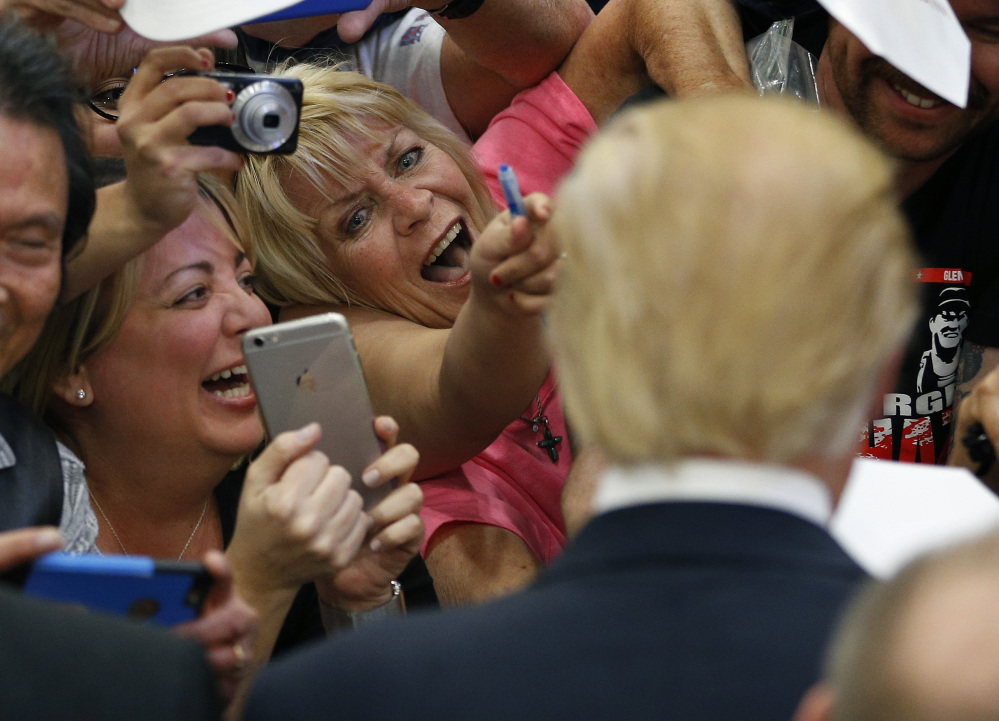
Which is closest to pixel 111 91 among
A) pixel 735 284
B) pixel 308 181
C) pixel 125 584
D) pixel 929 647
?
pixel 308 181

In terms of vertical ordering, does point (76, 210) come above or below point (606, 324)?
below

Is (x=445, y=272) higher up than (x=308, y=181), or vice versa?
(x=308, y=181)

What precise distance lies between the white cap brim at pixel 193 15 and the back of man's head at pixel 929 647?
84cm

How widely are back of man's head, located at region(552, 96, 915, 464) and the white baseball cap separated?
591mm

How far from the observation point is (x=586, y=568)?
23.5 inches

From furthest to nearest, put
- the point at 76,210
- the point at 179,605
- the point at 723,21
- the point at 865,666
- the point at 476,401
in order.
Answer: the point at 723,21 < the point at 476,401 < the point at 76,210 < the point at 179,605 < the point at 865,666

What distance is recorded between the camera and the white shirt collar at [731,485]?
587 millimetres

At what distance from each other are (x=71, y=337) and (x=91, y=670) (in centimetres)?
83

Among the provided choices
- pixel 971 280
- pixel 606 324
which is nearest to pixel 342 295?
pixel 971 280

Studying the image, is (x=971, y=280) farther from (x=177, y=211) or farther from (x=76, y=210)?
(x=76, y=210)

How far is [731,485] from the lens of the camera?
0.59m

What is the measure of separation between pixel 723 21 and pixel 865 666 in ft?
5.21

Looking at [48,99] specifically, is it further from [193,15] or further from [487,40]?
[487,40]

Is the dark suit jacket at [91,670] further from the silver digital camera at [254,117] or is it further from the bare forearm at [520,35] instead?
the bare forearm at [520,35]
